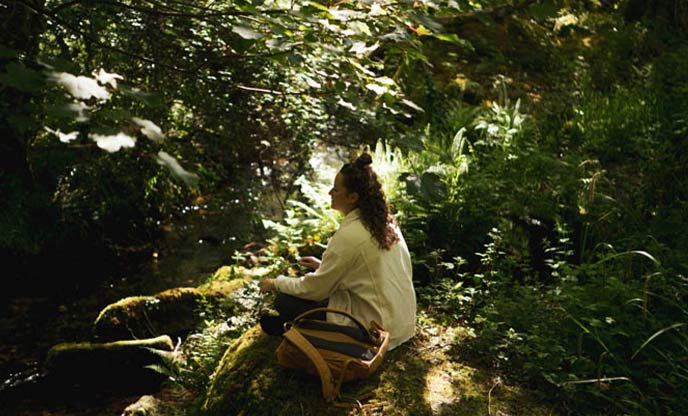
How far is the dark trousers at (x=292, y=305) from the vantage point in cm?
411

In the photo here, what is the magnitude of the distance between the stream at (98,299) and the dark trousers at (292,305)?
2.04 meters

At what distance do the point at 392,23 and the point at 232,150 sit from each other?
18.1ft

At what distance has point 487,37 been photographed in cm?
1178

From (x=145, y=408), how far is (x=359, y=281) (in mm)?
2179

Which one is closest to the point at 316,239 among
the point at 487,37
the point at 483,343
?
the point at 483,343

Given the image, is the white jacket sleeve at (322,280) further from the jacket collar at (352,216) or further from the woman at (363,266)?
the jacket collar at (352,216)

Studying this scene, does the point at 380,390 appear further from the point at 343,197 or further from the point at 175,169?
the point at 175,169

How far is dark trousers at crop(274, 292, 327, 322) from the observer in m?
4.11

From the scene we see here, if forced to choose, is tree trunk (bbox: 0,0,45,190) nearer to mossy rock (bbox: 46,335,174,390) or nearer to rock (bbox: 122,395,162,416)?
mossy rock (bbox: 46,335,174,390)

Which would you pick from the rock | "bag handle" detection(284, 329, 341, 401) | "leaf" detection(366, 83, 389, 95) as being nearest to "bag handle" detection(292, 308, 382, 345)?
"bag handle" detection(284, 329, 341, 401)

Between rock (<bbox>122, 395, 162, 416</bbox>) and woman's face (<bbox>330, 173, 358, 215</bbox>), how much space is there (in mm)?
2251

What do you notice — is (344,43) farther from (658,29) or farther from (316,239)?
(658,29)

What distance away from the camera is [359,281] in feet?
12.7

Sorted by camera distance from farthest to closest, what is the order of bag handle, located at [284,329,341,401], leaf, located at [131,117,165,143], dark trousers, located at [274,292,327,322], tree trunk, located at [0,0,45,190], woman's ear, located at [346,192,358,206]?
dark trousers, located at [274,292,327,322], woman's ear, located at [346,192,358,206], bag handle, located at [284,329,341,401], tree trunk, located at [0,0,45,190], leaf, located at [131,117,165,143]
